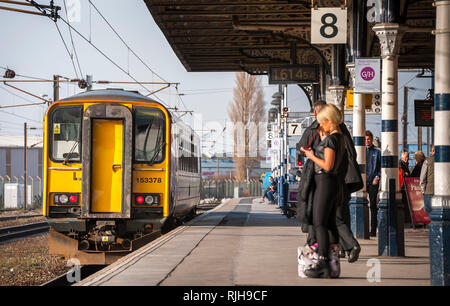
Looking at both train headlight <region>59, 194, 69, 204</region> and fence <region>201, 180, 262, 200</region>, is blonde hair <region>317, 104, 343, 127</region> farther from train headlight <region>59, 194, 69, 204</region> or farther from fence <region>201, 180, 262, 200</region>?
fence <region>201, 180, 262, 200</region>

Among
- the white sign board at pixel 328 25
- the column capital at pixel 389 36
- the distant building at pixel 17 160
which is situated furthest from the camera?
the distant building at pixel 17 160

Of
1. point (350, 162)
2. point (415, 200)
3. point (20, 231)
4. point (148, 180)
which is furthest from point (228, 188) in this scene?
point (350, 162)

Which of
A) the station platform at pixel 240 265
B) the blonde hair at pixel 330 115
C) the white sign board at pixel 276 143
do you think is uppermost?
the white sign board at pixel 276 143

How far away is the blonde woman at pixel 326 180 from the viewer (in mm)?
8273

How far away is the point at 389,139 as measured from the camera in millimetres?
11586

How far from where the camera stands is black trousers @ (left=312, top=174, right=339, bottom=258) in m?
8.27

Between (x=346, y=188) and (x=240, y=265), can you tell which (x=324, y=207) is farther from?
(x=240, y=265)

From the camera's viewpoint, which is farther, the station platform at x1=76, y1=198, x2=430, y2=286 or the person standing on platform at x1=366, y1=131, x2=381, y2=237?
the person standing on platform at x1=366, y1=131, x2=381, y2=237

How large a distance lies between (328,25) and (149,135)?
3.95 meters

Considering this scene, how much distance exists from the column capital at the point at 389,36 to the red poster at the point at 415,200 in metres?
5.73

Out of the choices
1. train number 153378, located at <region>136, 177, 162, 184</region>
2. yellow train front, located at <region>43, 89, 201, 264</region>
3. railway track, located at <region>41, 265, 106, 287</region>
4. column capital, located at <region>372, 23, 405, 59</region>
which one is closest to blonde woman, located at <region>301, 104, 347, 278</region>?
column capital, located at <region>372, 23, 405, 59</region>

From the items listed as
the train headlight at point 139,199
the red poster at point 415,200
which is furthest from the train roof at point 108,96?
the red poster at point 415,200

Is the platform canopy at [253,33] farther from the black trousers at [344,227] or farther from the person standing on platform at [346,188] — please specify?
the black trousers at [344,227]

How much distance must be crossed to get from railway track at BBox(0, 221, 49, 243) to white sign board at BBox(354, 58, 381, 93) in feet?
39.5
